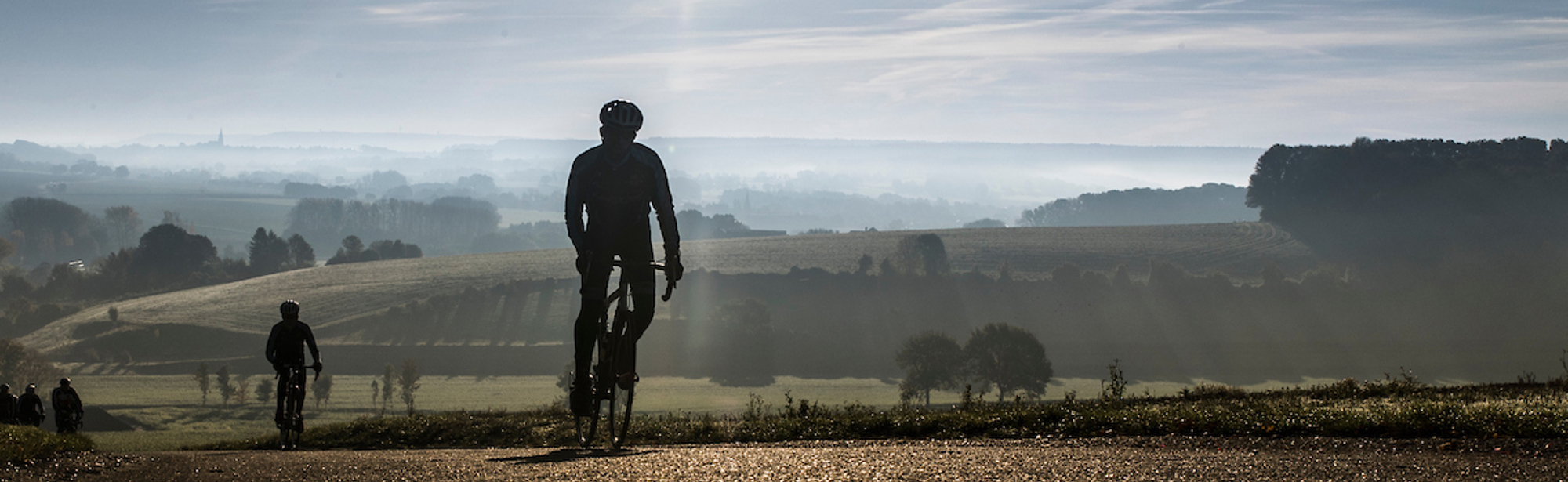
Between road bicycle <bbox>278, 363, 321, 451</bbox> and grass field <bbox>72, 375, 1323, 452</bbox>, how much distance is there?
56.0 metres

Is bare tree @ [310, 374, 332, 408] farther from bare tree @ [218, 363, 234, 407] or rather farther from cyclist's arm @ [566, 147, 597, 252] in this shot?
cyclist's arm @ [566, 147, 597, 252]

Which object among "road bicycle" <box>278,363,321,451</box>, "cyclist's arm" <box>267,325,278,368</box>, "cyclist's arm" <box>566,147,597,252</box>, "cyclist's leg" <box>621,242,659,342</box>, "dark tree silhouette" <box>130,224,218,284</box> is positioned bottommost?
"road bicycle" <box>278,363,321,451</box>

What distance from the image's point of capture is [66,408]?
63.0ft

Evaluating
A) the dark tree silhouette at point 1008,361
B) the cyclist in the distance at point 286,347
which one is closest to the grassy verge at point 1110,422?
the cyclist in the distance at point 286,347

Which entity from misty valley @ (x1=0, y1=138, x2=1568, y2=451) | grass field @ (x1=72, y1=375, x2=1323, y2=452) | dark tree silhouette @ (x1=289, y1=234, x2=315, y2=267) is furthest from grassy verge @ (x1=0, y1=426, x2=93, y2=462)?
dark tree silhouette @ (x1=289, y1=234, x2=315, y2=267)

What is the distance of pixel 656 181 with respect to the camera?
10461 millimetres

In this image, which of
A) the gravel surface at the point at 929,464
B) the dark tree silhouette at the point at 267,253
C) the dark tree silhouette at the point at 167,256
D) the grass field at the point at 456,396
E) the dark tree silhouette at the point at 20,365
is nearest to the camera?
the gravel surface at the point at 929,464

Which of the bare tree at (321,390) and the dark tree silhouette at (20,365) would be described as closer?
the bare tree at (321,390)

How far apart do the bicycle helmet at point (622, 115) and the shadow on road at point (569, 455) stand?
3461 mm

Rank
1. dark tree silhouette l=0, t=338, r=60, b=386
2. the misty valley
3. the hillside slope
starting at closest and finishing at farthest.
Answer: dark tree silhouette l=0, t=338, r=60, b=386 → the misty valley → the hillside slope

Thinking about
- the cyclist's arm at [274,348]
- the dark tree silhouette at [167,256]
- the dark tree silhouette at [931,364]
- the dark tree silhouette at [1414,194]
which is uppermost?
the dark tree silhouette at [1414,194]

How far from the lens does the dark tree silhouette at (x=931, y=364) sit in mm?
82500

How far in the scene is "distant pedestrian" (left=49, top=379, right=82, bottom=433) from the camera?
19047 mm

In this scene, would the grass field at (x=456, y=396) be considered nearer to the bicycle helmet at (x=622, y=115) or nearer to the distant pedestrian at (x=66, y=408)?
the distant pedestrian at (x=66, y=408)
